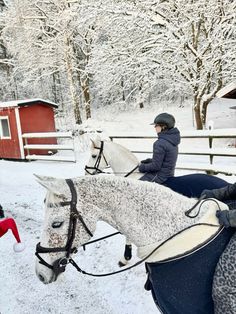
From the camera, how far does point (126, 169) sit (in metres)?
4.52

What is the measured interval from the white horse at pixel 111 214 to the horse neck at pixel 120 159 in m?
2.47

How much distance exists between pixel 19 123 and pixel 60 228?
41.5ft

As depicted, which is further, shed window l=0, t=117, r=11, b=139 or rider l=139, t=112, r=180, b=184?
shed window l=0, t=117, r=11, b=139

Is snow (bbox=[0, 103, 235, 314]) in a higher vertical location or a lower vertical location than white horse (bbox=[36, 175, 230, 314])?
lower

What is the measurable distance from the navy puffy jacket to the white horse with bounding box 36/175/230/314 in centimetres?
216

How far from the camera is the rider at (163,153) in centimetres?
412

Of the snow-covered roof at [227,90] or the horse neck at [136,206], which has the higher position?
Answer: the snow-covered roof at [227,90]

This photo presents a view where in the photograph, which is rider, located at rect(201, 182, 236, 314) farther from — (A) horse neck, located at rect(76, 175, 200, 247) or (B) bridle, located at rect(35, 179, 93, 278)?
(B) bridle, located at rect(35, 179, 93, 278)

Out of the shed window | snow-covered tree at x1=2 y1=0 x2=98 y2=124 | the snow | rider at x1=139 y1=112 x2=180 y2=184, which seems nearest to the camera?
the snow

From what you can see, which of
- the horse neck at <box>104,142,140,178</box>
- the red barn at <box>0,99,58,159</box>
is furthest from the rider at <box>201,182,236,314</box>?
the red barn at <box>0,99,58,159</box>

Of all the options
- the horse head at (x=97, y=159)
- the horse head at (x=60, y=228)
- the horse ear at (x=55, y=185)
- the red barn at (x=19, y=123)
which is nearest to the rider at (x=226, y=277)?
the horse head at (x=60, y=228)

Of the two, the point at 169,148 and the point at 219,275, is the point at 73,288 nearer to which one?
the point at 169,148

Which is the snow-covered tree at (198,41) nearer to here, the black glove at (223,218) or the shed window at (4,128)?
the shed window at (4,128)

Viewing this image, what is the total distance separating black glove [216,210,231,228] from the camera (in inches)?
68.9
